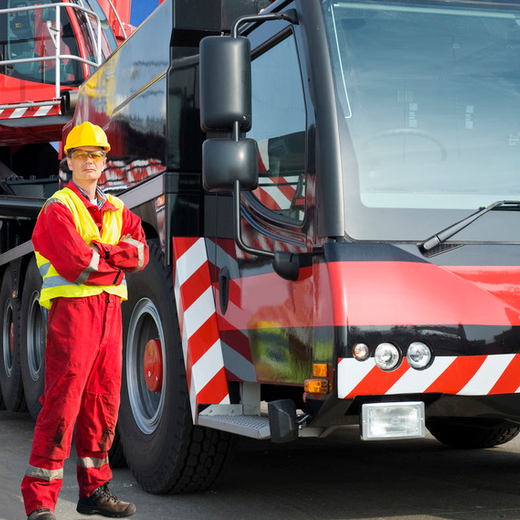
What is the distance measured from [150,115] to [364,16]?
1646mm

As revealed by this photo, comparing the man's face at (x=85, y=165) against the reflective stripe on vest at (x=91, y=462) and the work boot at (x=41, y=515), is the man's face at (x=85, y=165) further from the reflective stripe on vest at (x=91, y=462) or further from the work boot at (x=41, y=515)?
the work boot at (x=41, y=515)

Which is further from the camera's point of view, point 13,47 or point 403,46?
point 13,47

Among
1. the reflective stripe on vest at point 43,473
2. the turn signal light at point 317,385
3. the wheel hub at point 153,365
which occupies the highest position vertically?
the turn signal light at point 317,385

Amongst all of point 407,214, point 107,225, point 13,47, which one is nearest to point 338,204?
point 407,214

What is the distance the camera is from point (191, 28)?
5.48 metres

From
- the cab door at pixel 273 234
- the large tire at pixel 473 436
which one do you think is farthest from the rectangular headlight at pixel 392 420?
the large tire at pixel 473 436

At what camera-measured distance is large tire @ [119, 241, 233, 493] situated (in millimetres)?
5320

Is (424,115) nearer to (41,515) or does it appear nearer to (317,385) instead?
(317,385)

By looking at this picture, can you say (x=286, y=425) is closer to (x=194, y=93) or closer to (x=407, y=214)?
(x=407, y=214)

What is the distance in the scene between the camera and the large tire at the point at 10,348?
8922 mm

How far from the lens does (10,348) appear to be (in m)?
9.46

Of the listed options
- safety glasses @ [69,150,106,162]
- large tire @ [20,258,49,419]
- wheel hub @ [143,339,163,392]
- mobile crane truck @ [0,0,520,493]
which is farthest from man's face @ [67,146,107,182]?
large tire @ [20,258,49,419]

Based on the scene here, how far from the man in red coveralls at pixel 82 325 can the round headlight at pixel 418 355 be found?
1.43 m

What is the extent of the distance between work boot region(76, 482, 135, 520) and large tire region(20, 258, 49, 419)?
3374 mm
